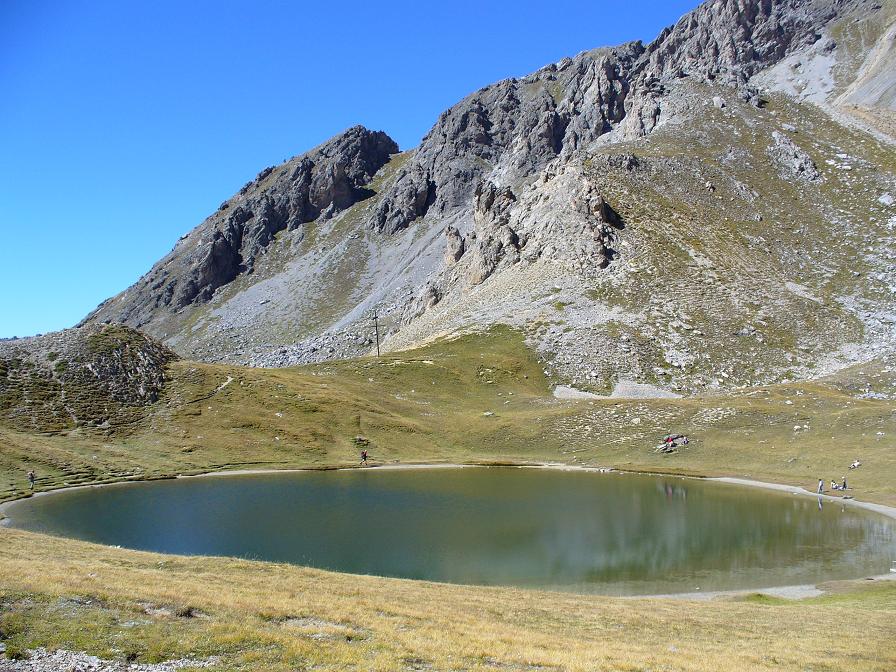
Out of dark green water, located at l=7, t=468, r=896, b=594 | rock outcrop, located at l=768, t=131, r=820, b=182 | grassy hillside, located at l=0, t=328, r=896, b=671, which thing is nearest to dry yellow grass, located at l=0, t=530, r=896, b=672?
grassy hillside, located at l=0, t=328, r=896, b=671

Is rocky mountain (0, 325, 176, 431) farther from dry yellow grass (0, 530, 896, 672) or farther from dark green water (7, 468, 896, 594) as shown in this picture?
dry yellow grass (0, 530, 896, 672)

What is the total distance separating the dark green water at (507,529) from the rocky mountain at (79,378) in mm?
21010

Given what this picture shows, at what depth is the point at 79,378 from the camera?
253ft

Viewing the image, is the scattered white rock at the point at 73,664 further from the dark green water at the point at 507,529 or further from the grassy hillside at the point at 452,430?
the grassy hillside at the point at 452,430

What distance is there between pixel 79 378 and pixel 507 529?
197 feet

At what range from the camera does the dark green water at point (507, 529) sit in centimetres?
3488

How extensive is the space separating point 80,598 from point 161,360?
252 ft

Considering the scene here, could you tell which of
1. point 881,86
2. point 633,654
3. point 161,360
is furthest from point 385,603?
point 881,86

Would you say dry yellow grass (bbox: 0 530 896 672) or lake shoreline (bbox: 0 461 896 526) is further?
lake shoreline (bbox: 0 461 896 526)

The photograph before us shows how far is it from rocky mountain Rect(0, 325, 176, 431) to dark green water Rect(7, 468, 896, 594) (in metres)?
21.0

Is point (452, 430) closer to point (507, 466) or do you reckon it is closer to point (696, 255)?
point (507, 466)

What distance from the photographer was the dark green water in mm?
34875

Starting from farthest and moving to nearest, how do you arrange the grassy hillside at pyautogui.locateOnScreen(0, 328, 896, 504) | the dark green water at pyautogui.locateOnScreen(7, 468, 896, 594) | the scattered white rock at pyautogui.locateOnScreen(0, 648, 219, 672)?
the grassy hillside at pyautogui.locateOnScreen(0, 328, 896, 504)
the dark green water at pyautogui.locateOnScreen(7, 468, 896, 594)
the scattered white rock at pyautogui.locateOnScreen(0, 648, 219, 672)

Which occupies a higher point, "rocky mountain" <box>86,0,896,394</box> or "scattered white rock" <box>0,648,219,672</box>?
"rocky mountain" <box>86,0,896,394</box>
